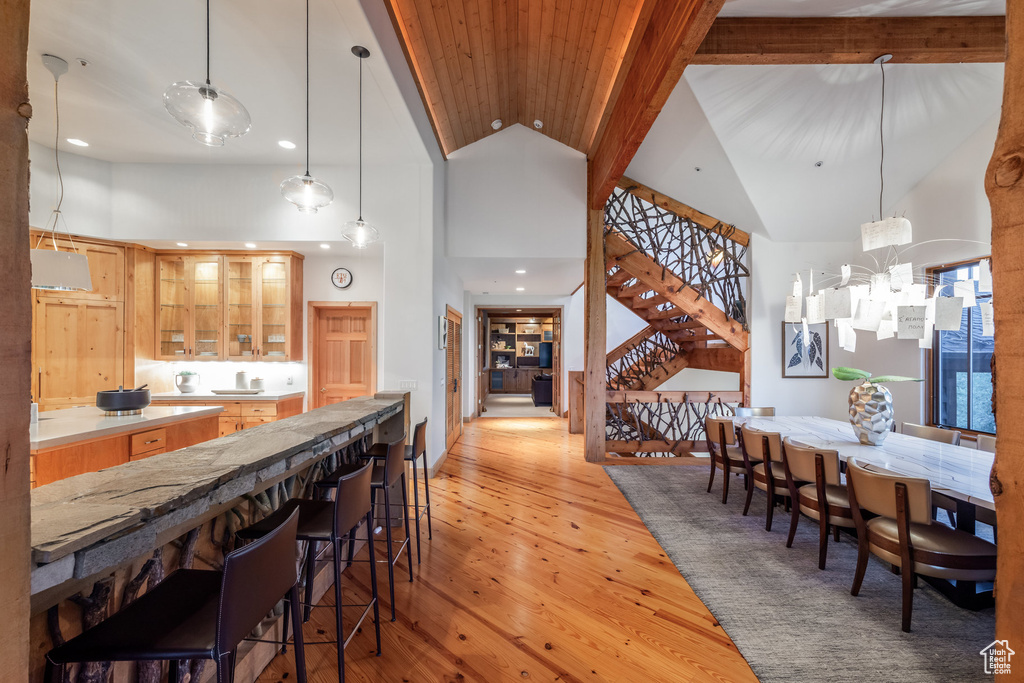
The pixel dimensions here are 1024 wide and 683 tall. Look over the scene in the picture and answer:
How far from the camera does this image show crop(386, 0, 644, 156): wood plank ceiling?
335 centimetres

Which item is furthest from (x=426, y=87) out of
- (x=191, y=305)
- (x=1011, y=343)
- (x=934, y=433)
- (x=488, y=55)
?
(x=934, y=433)

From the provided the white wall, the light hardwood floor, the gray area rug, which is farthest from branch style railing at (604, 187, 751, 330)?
the light hardwood floor

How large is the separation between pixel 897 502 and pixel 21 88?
3371mm

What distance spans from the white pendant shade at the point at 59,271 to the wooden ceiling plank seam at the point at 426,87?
9.10ft

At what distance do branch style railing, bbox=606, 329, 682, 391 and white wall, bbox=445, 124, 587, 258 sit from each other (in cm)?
369

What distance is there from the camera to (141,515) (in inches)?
41.6

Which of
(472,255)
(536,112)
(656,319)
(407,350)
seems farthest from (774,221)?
(407,350)

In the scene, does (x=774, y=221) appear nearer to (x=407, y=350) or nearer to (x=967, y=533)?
(x=967, y=533)

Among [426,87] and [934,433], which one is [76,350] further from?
[934,433]

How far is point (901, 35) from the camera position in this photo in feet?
10.4

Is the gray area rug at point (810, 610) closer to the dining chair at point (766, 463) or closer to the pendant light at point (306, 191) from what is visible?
the dining chair at point (766, 463)

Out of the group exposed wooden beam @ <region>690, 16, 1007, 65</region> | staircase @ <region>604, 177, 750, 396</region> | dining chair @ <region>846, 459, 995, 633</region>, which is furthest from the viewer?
staircase @ <region>604, 177, 750, 396</region>

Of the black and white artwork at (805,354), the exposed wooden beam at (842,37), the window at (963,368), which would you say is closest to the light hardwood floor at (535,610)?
the black and white artwork at (805,354)

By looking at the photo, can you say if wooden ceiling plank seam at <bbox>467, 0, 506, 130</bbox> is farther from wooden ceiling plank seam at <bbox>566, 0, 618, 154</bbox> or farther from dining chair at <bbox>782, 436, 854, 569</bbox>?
dining chair at <bbox>782, 436, 854, 569</bbox>
